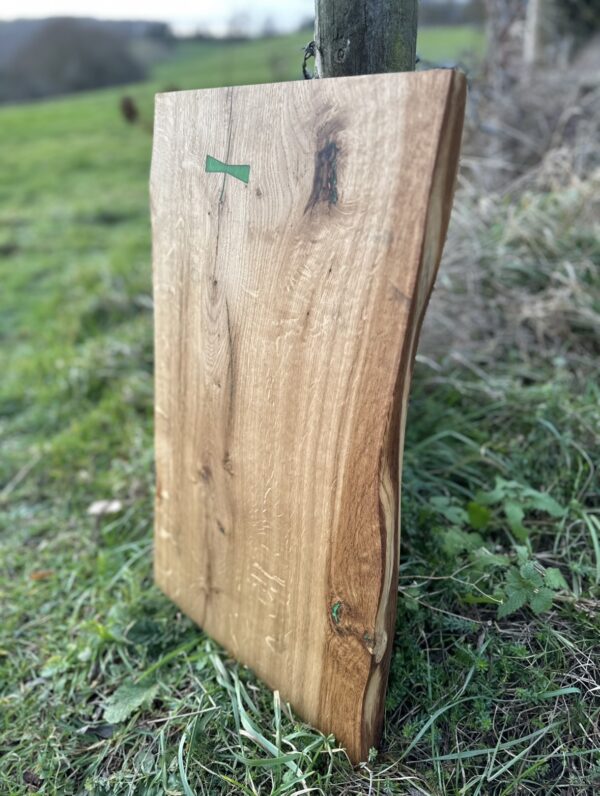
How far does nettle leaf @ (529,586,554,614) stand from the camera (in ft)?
4.28

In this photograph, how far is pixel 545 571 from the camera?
1.40 metres

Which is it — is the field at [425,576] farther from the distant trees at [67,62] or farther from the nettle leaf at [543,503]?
the distant trees at [67,62]

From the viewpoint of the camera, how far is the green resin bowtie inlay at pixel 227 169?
47.4 inches

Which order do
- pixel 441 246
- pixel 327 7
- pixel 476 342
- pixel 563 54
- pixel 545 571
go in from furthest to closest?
pixel 563 54 → pixel 476 342 → pixel 545 571 → pixel 327 7 → pixel 441 246

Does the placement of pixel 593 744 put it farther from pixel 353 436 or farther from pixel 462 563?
pixel 353 436

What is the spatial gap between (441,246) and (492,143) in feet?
10.1

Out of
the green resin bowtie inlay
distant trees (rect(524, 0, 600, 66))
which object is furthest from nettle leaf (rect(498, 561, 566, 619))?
distant trees (rect(524, 0, 600, 66))

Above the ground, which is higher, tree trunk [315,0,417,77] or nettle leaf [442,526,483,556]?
tree trunk [315,0,417,77]

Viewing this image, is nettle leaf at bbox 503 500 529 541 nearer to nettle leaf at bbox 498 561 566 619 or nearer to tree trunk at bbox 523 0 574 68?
nettle leaf at bbox 498 561 566 619

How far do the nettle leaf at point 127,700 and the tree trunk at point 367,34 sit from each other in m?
1.48

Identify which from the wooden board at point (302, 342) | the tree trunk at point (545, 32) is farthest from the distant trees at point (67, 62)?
the wooden board at point (302, 342)

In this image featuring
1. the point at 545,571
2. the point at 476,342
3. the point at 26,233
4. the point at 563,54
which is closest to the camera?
the point at 545,571

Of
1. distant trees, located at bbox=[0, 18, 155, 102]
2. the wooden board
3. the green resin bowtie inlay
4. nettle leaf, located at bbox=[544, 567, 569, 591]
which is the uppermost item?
distant trees, located at bbox=[0, 18, 155, 102]

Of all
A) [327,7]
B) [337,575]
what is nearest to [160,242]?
[327,7]
